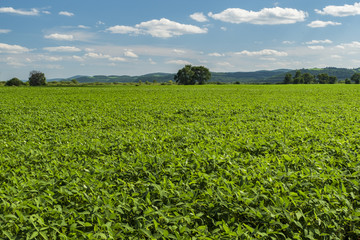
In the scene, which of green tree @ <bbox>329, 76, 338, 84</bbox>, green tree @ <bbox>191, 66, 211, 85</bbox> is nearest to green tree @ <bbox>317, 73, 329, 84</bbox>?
green tree @ <bbox>329, 76, 338, 84</bbox>

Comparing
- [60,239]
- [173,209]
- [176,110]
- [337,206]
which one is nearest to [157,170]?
[173,209]

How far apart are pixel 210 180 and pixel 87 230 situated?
2.66 meters

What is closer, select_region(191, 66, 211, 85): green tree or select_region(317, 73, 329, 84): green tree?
select_region(191, 66, 211, 85): green tree

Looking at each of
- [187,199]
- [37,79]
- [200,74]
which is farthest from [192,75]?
[187,199]

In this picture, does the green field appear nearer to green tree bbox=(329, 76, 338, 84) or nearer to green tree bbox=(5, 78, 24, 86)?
green tree bbox=(5, 78, 24, 86)

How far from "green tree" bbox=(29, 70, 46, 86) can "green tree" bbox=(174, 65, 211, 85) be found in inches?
2822

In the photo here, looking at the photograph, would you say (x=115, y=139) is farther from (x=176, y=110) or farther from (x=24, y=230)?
(x=176, y=110)

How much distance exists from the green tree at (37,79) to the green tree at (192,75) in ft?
235

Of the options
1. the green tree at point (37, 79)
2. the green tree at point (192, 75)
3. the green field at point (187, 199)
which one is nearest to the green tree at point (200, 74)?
the green tree at point (192, 75)

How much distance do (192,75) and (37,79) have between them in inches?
3288

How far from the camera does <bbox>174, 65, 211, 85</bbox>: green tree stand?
440 ft

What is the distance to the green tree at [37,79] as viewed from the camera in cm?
12738

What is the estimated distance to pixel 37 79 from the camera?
420 feet

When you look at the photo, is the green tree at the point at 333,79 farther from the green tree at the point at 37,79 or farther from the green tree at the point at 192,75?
the green tree at the point at 37,79
